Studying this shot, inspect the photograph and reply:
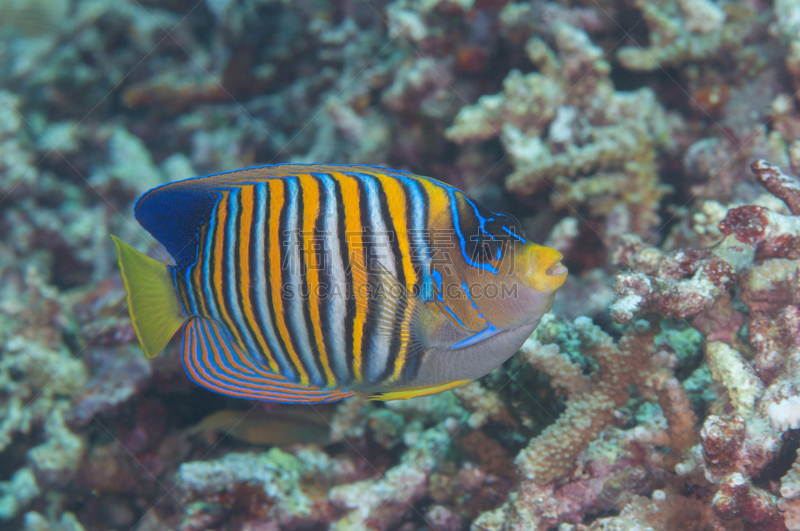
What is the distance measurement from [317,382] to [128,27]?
4.93 metres

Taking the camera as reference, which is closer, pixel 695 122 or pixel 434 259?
pixel 434 259

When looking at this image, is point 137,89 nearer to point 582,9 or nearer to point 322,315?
point 582,9

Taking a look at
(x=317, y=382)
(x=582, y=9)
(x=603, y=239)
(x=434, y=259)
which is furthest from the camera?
(x=582, y=9)

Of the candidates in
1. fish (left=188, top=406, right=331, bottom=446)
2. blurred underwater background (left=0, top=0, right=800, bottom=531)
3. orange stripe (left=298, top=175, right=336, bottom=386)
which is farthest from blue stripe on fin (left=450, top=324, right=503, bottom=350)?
fish (left=188, top=406, right=331, bottom=446)

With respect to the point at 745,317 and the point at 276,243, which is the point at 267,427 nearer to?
the point at 276,243

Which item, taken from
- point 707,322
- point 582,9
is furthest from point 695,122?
point 707,322

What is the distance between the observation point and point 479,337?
144 centimetres

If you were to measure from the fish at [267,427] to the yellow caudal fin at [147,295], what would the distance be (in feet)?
3.90

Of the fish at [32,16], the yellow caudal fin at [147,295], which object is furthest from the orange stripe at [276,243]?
the fish at [32,16]

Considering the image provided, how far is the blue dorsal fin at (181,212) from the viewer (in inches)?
63.6

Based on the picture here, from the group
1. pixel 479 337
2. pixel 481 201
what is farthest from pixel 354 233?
pixel 481 201

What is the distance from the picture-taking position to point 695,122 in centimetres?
344

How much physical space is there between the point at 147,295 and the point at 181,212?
300mm

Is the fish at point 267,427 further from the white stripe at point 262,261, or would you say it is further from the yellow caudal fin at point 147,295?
the white stripe at point 262,261
